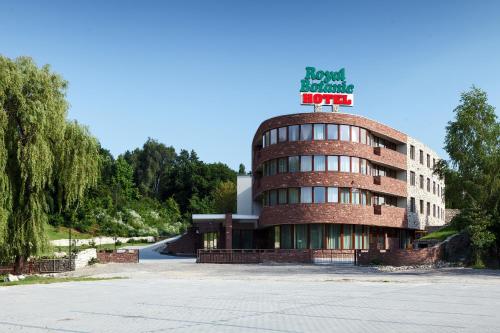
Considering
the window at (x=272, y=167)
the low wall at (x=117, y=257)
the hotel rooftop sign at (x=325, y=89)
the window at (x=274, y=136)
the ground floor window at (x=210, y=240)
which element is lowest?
the low wall at (x=117, y=257)

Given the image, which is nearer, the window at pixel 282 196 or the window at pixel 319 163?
the window at pixel 319 163

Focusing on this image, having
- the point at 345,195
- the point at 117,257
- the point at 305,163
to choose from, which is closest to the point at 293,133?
the point at 305,163

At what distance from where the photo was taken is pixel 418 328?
12.2m

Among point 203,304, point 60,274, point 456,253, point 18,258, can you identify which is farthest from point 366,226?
point 203,304

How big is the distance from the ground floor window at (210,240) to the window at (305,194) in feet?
47.1

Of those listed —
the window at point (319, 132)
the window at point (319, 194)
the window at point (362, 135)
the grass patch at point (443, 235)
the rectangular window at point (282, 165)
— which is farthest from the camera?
the window at point (362, 135)

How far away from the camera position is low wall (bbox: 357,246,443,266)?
41.6 m

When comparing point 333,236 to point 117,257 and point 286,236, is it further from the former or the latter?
point 117,257

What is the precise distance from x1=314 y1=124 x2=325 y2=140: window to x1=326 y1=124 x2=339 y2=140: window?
0.51 meters

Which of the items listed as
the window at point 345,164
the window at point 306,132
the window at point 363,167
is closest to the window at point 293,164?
the window at point 306,132

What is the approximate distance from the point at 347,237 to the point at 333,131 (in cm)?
935

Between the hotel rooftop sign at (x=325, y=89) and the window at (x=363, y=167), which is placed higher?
the hotel rooftop sign at (x=325, y=89)

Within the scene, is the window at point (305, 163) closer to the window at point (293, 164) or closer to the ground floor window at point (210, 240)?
the window at point (293, 164)

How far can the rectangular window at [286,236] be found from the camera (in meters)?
53.2
